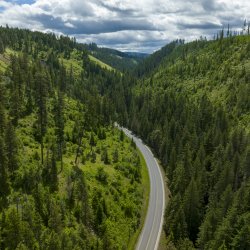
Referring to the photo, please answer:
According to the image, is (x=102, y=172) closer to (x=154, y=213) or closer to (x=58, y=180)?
(x=58, y=180)

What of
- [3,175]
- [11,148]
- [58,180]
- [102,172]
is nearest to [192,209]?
[102,172]

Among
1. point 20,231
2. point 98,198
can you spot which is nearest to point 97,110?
point 98,198

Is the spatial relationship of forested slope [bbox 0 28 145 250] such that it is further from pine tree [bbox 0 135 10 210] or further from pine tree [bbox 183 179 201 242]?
pine tree [bbox 183 179 201 242]

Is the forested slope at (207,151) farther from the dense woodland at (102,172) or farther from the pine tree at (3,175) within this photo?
the pine tree at (3,175)

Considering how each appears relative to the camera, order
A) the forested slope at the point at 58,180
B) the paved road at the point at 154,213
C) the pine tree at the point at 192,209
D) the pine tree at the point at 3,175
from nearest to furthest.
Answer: the forested slope at the point at 58,180, the pine tree at the point at 3,175, the paved road at the point at 154,213, the pine tree at the point at 192,209

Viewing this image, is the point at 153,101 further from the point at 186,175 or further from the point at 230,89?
the point at 186,175

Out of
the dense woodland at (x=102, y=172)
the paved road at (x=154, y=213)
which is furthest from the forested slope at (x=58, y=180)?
the paved road at (x=154, y=213)
